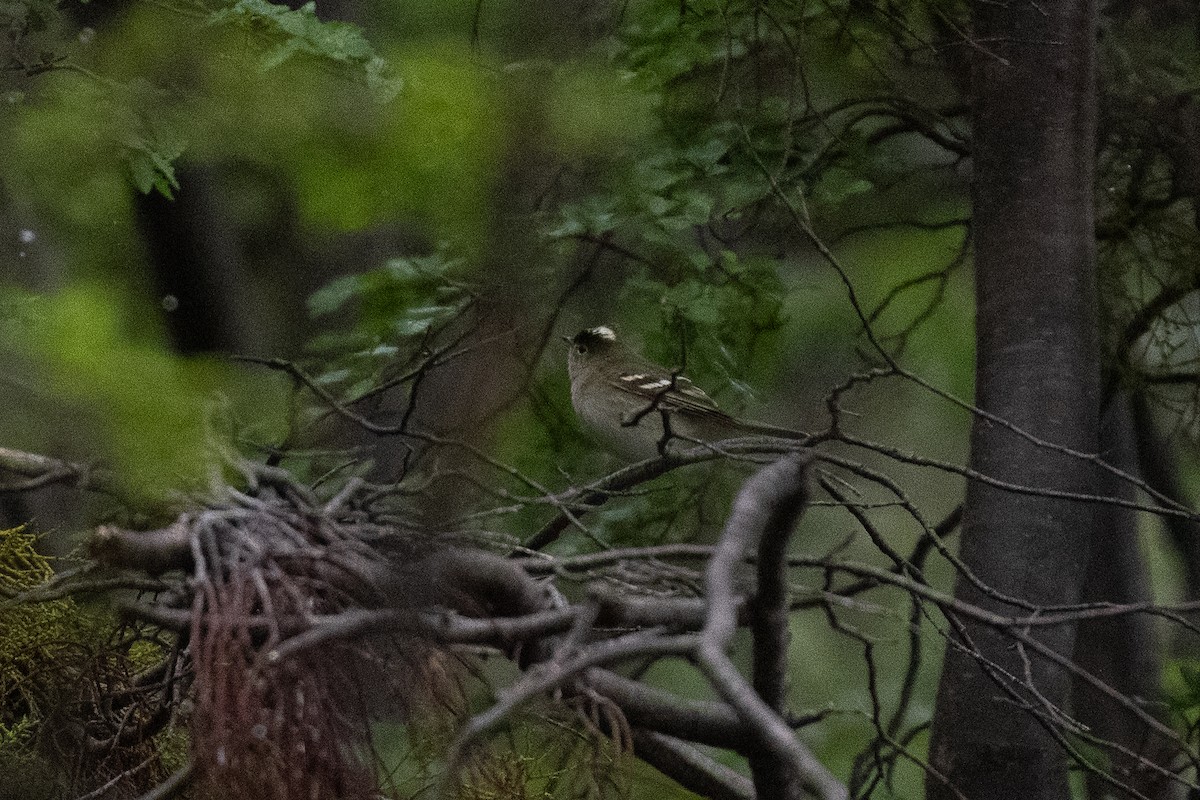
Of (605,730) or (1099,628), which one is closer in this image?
(605,730)

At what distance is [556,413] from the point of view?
1.40 m

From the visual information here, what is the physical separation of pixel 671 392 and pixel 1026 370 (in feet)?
1.10

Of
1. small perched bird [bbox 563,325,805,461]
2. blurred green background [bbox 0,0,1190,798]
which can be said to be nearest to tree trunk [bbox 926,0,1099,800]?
blurred green background [bbox 0,0,1190,798]

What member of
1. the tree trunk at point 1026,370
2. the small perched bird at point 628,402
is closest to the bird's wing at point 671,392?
the small perched bird at point 628,402

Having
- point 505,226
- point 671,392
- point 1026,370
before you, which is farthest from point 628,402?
point 1026,370

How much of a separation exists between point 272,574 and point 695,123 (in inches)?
29.3

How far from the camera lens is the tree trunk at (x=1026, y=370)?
1232 millimetres

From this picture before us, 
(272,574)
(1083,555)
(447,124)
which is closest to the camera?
(272,574)

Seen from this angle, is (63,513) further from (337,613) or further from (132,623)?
(337,613)

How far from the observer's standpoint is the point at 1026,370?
1.28 metres

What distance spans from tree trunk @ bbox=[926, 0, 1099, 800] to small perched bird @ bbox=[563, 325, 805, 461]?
0.70 ft

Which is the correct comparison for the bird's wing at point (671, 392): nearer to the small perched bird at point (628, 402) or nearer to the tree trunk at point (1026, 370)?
the small perched bird at point (628, 402)

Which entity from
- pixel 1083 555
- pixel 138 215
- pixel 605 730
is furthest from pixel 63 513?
pixel 1083 555

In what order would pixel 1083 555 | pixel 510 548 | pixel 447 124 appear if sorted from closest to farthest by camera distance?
pixel 510 548 < pixel 1083 555 < pixel 447 124
